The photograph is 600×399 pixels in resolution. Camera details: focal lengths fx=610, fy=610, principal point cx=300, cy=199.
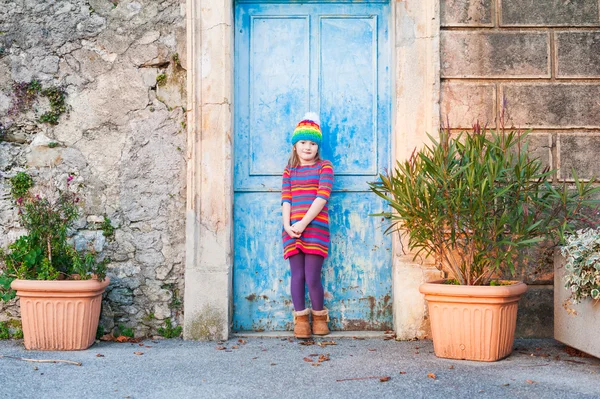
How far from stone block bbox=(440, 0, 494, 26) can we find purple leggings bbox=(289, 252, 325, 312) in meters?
2.03

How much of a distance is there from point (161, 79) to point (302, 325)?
7.05 feet

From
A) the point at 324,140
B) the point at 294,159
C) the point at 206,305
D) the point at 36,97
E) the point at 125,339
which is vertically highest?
the point at 36,97

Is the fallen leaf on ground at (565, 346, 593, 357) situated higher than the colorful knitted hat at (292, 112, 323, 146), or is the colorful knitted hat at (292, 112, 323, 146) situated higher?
the colorful knitted hat at (292, 112, 323, 146)

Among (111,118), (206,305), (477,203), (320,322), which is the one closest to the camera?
(477,203)

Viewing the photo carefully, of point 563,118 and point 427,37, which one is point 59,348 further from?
point 563,118

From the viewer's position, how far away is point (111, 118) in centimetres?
468

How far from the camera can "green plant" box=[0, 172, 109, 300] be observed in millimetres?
4188

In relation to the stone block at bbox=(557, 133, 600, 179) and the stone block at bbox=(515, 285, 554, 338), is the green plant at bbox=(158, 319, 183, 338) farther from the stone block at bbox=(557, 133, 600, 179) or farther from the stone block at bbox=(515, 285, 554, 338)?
the stone block at bbox=(557, 133, 600, 179)

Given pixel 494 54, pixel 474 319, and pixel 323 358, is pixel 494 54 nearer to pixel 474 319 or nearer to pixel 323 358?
pixel 474 319

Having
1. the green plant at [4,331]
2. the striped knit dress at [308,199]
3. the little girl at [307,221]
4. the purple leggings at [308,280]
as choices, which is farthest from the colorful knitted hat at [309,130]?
the green plant at [4,331]

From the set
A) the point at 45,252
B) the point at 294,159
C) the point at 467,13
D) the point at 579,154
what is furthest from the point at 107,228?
the point at 579,154

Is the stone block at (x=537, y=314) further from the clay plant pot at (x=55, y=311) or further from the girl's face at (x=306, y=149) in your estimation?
the clay plant pot at (x=55, y=311)

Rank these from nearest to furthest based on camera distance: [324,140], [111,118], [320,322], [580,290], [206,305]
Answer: [580,290] < [206,305] < [320,322] < [111,118] < [324,140]

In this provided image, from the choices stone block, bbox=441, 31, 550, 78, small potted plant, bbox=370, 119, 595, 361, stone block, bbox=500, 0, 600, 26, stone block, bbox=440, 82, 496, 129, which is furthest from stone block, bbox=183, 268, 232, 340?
stone block, bbox=500, 0, 600, 26
